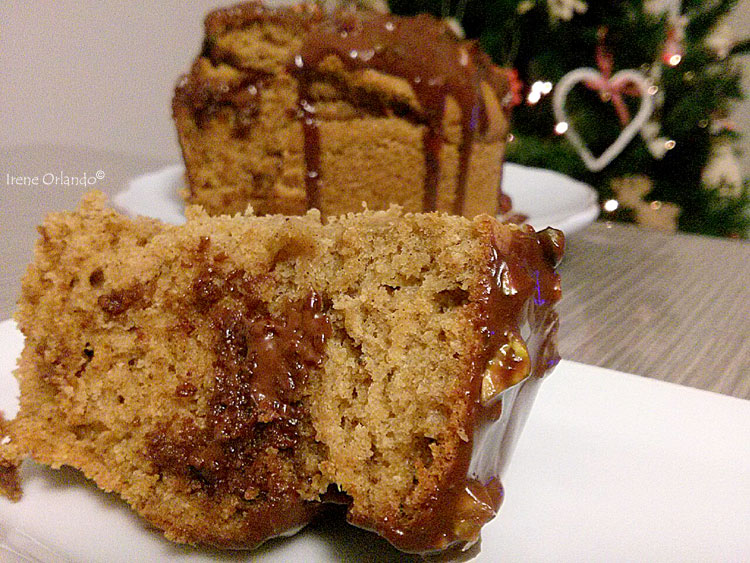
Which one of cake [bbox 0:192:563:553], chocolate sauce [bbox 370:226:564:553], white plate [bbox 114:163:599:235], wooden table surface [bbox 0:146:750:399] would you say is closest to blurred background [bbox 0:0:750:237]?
wooden table surface [bbox 0:146:750:399]

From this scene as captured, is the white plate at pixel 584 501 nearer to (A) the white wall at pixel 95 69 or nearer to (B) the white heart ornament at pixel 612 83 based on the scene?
(A) the white wall at pixel 95 69

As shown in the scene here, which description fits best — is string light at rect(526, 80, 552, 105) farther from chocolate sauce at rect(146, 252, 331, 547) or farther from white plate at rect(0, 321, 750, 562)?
chocolate sauce at rect(146, 252, 331, 547)

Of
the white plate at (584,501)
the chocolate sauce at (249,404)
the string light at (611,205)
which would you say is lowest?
the string light at (611,205)

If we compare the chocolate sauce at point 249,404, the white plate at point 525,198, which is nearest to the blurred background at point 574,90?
the white plate at point 525,198

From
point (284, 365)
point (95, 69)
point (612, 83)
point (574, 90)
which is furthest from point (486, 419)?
point (574, 90)

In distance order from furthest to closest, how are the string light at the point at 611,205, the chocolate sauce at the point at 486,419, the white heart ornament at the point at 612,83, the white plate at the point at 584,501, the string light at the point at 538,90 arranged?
the string light at the point at 611,205 → the string light at the point at 538,90 → the white heart ornament at the point at 612,83 → the white plate at the point at 584,501 → the chocolate sauce at the point at 486,419

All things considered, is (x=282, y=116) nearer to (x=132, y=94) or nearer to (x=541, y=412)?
(x=132, y=94)
